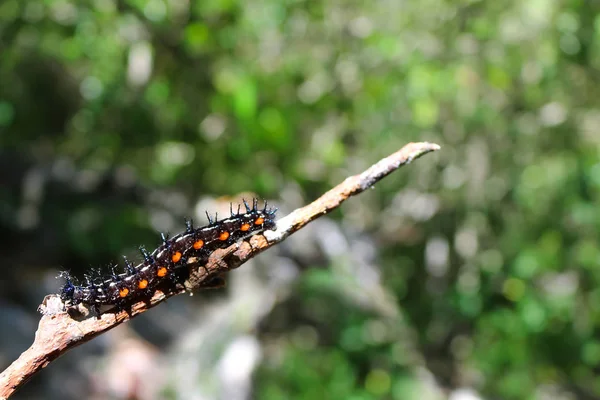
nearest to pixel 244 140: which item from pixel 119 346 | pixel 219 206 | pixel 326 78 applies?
pixel 219 206

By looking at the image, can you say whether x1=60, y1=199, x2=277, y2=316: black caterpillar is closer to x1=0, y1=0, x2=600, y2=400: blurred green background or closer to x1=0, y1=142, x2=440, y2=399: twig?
x1=0, y1=142, x2=440, y2=399: twig

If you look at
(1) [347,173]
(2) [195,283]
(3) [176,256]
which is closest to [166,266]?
(3) [176,256]

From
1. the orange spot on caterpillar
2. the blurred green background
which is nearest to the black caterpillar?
the orange spot on caterpillar

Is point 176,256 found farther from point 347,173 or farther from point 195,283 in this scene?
point 347,173

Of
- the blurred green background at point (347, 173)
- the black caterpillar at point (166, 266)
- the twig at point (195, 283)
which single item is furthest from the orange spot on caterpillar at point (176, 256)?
the blurred green background at point (347, 173)

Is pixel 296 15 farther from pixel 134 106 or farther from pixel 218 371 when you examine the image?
pixel 218 371
